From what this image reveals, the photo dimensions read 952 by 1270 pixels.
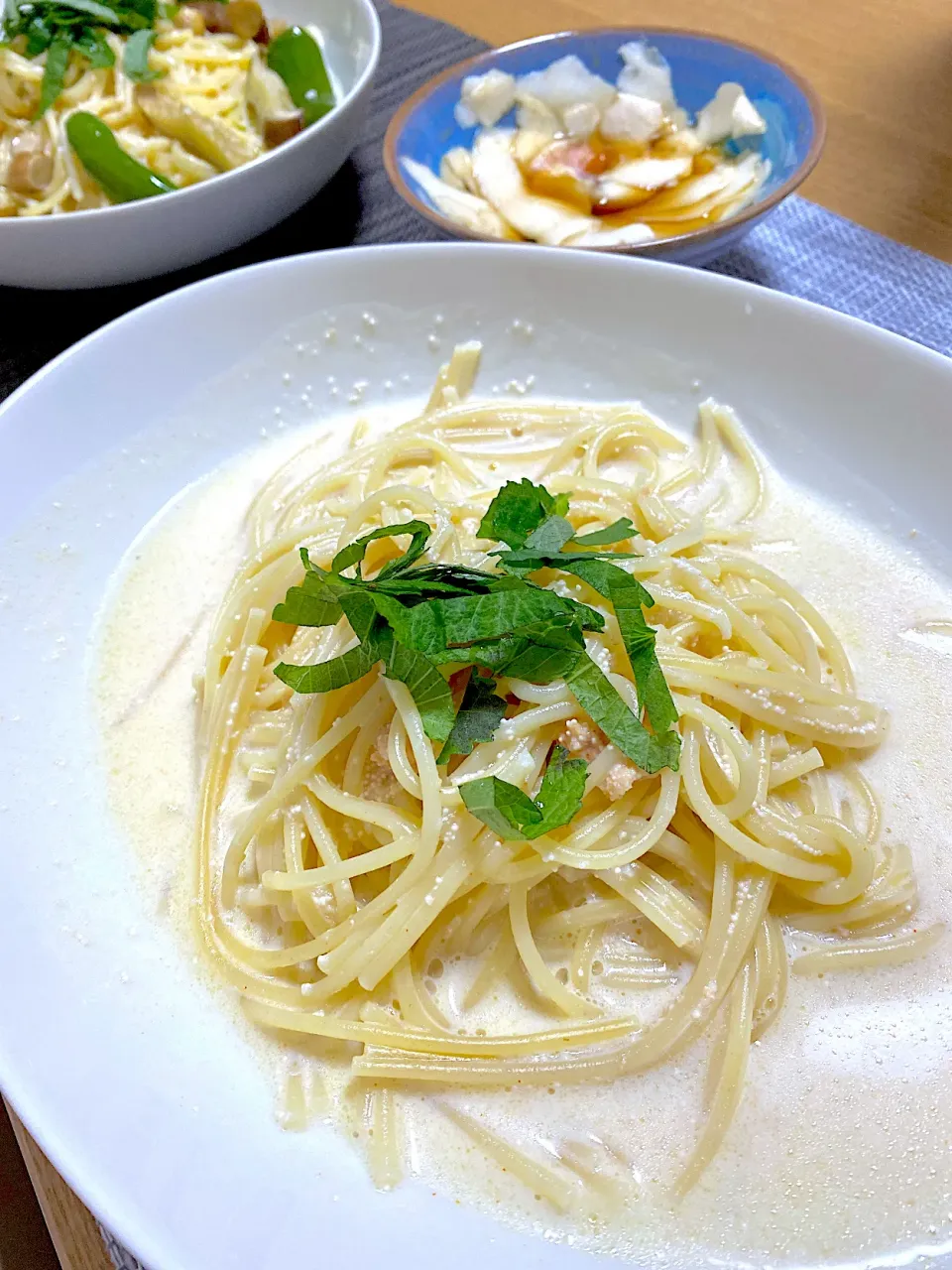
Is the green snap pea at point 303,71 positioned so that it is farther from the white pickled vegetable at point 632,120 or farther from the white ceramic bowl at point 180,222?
the white pickled vegetable at point 632,120

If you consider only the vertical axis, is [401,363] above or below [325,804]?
above

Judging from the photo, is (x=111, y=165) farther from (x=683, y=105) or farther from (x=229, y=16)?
(x=683, y=105)

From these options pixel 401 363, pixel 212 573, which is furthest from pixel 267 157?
pixel 212 573

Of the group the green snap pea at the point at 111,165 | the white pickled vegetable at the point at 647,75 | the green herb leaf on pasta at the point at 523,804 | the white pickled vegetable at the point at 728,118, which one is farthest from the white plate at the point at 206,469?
the white pickled vegetable at the point at 647,75

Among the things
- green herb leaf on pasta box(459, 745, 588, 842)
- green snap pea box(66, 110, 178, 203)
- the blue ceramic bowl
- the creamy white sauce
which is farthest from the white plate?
green snap pea box(66, 110, 178, 203)

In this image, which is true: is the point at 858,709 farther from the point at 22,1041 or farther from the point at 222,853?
the point at 22,1041

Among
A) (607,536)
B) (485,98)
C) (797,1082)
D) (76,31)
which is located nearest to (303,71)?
(485,98)
